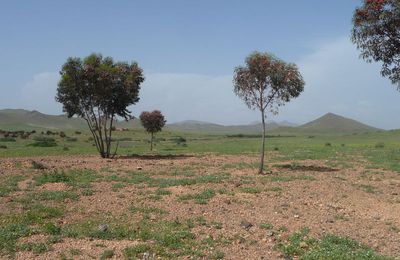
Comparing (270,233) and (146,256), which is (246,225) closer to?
(270,233)

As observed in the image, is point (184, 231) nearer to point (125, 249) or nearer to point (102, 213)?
point (125, 249)

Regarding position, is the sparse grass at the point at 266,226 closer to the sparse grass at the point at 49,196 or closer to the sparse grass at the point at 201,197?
the sparse grass at the point at 201,197

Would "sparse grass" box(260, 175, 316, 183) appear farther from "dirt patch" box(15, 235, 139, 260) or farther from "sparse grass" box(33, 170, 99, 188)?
"dirt patch" box(15, 235, 139, 260)

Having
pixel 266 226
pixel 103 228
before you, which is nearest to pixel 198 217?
pixel 266 226

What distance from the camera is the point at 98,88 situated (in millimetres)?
30375

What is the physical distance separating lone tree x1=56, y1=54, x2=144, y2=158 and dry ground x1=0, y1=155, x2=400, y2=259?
10.2 metres

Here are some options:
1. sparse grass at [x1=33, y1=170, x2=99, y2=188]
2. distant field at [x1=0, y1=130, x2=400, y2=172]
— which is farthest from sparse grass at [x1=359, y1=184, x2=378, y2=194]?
sparse grass at [x1=33, y1=170, x2=99, y2=188]

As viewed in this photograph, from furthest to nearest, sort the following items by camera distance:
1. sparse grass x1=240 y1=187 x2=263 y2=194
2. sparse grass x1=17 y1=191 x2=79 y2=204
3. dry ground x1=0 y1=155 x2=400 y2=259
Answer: sparse grass x1=240 y1=187 x2=263 y2=194, sparse grass x1=17 y1=191 x2=79 y2=204, dry ground x1=0 y1=155 x2=400 y2=259

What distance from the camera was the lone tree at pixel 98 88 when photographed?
29.9 m

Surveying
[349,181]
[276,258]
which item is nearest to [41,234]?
[276,258]

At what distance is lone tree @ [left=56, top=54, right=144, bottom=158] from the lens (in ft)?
98.2

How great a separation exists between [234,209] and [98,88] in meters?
19.6

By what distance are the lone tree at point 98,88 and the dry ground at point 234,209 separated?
33.6 feet

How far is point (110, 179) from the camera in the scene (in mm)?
18750
